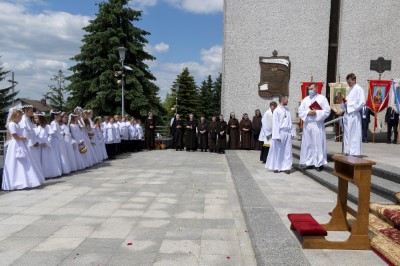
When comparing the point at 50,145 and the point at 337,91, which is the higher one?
the point at 337,91

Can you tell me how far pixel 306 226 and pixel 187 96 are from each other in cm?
5160

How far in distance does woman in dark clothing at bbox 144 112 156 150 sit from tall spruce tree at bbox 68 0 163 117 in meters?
7.67

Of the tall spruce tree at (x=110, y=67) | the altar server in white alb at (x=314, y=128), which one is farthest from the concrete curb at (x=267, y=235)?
the tall spruce tree at (x=110, y=67)

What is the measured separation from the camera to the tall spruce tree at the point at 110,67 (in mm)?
26250

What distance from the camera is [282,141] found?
377 inches

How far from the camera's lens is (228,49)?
19.2 meters

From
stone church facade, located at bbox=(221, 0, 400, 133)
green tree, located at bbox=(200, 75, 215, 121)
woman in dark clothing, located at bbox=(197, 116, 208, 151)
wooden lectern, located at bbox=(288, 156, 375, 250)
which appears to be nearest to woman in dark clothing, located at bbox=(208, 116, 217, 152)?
woman in dark clothing, located at bbox=(197, 116, 208, 151)

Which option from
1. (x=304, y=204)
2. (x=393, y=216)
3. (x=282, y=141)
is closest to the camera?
(x=393, y=216)

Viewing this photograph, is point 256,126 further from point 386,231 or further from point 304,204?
point 386,231

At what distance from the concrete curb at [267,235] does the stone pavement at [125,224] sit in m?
0.17

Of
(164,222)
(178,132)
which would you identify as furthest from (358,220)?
(178,132)

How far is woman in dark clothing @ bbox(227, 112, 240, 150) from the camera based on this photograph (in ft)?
59.0

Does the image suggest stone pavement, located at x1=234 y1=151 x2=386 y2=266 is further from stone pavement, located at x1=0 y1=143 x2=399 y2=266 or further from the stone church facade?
the stone church facade

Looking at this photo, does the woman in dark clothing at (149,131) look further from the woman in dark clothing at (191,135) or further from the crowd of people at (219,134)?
the woman in dark clothing at (191,135)
